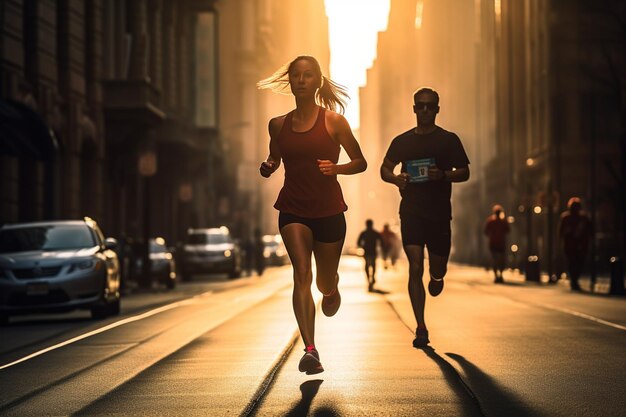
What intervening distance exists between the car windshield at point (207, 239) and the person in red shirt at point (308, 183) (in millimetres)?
38751

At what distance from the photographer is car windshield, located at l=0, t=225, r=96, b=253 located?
2102 cm

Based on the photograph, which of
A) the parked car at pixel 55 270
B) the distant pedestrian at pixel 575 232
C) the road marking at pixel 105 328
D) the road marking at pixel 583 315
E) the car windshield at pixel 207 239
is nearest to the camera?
the road marking at pixel 105 328

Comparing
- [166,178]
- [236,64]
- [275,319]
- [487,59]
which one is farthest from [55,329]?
[236,64]

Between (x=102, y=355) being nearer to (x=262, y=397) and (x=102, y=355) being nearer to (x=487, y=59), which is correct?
(x=262, y=397)

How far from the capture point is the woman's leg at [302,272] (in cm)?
977

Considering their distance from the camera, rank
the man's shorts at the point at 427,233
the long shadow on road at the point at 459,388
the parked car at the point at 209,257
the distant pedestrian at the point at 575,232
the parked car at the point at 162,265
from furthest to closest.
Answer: the parked car at the point at 209,257 → the parked car at the point at 162,265 → the distant pedestrian at the point at 575,232 → the man's shorts at the point at 427,233 → the long shadow on road at the point at 459,388

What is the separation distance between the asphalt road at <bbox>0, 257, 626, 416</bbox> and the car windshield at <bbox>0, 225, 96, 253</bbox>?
2.00 meters

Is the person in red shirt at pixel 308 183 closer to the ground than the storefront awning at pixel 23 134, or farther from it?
closer to the ground

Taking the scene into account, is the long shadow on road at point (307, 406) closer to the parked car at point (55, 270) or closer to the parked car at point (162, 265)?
the parked car at point (55, 270)

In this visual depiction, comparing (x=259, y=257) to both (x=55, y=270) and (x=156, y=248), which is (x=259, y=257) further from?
(x=55, y=270)

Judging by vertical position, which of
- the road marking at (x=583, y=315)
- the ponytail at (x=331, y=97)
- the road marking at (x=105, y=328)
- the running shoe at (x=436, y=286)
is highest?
the ponytail at (x=331, y=97)

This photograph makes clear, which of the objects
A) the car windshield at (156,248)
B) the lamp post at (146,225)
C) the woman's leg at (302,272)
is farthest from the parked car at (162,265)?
the woman's leg at (302,272)

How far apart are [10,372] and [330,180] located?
3.37m

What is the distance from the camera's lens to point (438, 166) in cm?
1244
